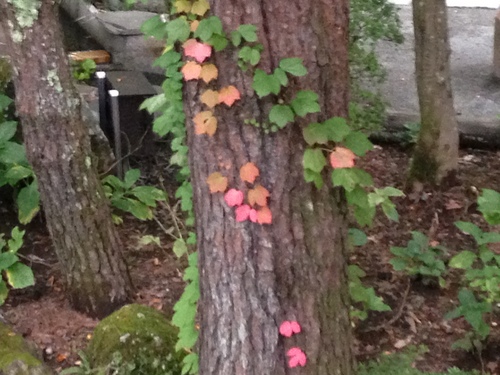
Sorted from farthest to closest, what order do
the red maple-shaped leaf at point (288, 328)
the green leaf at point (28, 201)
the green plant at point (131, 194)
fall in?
the green plant at point (131, 194), the green leaf at point (28, 201), the red maple-shaped leaf at point (288, 328)

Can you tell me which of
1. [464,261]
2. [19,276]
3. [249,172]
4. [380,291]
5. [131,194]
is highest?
[249,172]

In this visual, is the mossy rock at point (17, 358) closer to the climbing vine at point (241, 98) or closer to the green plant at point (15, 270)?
the green plant at point (15, 270)

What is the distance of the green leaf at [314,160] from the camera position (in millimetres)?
2213

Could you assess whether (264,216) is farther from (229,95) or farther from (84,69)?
(84,69)

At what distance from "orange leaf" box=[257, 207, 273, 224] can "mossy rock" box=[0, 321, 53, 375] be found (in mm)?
1618

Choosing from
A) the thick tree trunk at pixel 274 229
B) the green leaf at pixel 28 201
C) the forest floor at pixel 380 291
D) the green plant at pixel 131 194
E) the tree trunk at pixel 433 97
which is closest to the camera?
the thick tree trunk at pixel 274 229

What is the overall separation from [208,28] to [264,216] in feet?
2.18

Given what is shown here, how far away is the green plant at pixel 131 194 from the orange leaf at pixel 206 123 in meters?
2.36

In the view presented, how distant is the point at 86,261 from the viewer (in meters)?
3.81

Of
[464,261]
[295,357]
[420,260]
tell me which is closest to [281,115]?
[295,357]

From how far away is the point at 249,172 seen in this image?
89.3 inches

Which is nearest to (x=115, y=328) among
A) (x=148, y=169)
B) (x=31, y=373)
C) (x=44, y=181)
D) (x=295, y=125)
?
(x=31, y=373)

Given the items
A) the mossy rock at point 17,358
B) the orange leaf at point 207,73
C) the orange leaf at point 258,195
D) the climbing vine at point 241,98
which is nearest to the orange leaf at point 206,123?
the climbing vine at point 241,98

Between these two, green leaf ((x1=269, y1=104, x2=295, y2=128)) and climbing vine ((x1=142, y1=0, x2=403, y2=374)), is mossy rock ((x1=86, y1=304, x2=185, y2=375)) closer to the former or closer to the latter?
climbing vine ((x1=142, y1=0, x2=403, y2=374))
